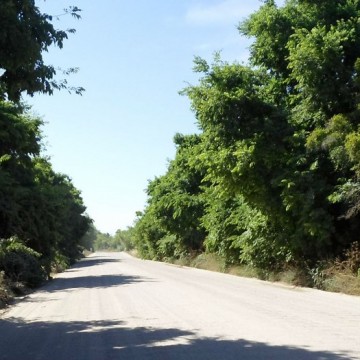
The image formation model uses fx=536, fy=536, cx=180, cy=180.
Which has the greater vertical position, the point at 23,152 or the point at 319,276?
the point at 23,152

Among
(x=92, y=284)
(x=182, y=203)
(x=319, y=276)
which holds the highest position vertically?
(x=182, y=203)

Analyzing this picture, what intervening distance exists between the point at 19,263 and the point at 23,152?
566 cm

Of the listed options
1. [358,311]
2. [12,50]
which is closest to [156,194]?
[358,311]

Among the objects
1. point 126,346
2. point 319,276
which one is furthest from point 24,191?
point 126,346

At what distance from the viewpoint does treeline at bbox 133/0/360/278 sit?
791 inches

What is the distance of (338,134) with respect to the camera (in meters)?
19.5

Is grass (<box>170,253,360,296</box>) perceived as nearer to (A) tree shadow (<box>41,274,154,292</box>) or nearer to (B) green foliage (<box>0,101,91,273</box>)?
(A) tree shadow (<box>41,274,154,292</box>)

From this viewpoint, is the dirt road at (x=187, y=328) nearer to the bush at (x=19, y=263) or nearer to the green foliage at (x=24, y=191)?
the bush at (x=19, y=263)

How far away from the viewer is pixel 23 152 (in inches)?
1088

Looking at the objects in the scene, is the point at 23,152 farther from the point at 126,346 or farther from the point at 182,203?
the point at 182,203

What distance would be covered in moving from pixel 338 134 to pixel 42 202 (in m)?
17.8

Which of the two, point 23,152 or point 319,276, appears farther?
point 23,152

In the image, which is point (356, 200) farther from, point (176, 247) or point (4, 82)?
point (176, 247)

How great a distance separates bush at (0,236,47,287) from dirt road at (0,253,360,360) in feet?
25.1
